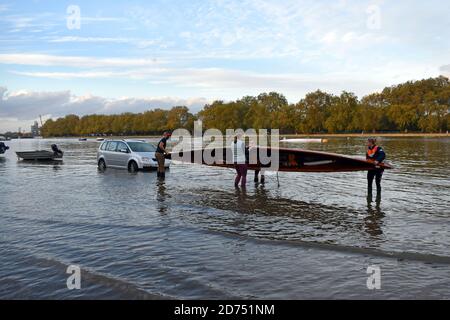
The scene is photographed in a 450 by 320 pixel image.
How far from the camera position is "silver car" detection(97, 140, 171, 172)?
21.5 metres

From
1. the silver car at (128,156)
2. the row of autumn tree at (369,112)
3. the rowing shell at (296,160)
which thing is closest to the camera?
the rowing shell at (296,160)

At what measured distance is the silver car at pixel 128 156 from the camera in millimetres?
21484

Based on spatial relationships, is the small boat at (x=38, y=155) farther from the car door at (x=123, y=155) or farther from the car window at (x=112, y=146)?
the car door at (x=123, y=155)

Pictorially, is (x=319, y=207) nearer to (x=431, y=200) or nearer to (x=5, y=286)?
(x=431, y=200)

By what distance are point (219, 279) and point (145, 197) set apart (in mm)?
7739

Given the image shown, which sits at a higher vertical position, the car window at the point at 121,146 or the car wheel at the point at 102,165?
the car window at the point at 121,146

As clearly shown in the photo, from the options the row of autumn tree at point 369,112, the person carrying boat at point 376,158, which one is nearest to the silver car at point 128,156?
the person carrying boat at point 376,158

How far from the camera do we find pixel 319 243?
8.20 metres

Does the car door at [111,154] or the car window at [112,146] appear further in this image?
the car window at [112,146]

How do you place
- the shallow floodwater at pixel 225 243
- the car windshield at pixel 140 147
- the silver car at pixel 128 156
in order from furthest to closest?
the car windshield at pixel 140 147
the silver car at pixel 128 156
the shallow floodwater at pixel 225 243

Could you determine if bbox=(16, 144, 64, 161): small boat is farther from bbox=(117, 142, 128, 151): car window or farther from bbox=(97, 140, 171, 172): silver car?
bbox=(117, 142, 128, 151): car window

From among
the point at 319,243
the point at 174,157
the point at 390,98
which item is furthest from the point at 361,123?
the point at 319,243

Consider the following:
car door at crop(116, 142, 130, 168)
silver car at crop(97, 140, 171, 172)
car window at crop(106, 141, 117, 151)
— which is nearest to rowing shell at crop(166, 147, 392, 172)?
silver car at crop(97, 140, 171, 172)

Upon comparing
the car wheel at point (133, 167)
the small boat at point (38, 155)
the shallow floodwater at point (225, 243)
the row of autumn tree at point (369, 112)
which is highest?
the row of autumn tree at point (369, 112)
